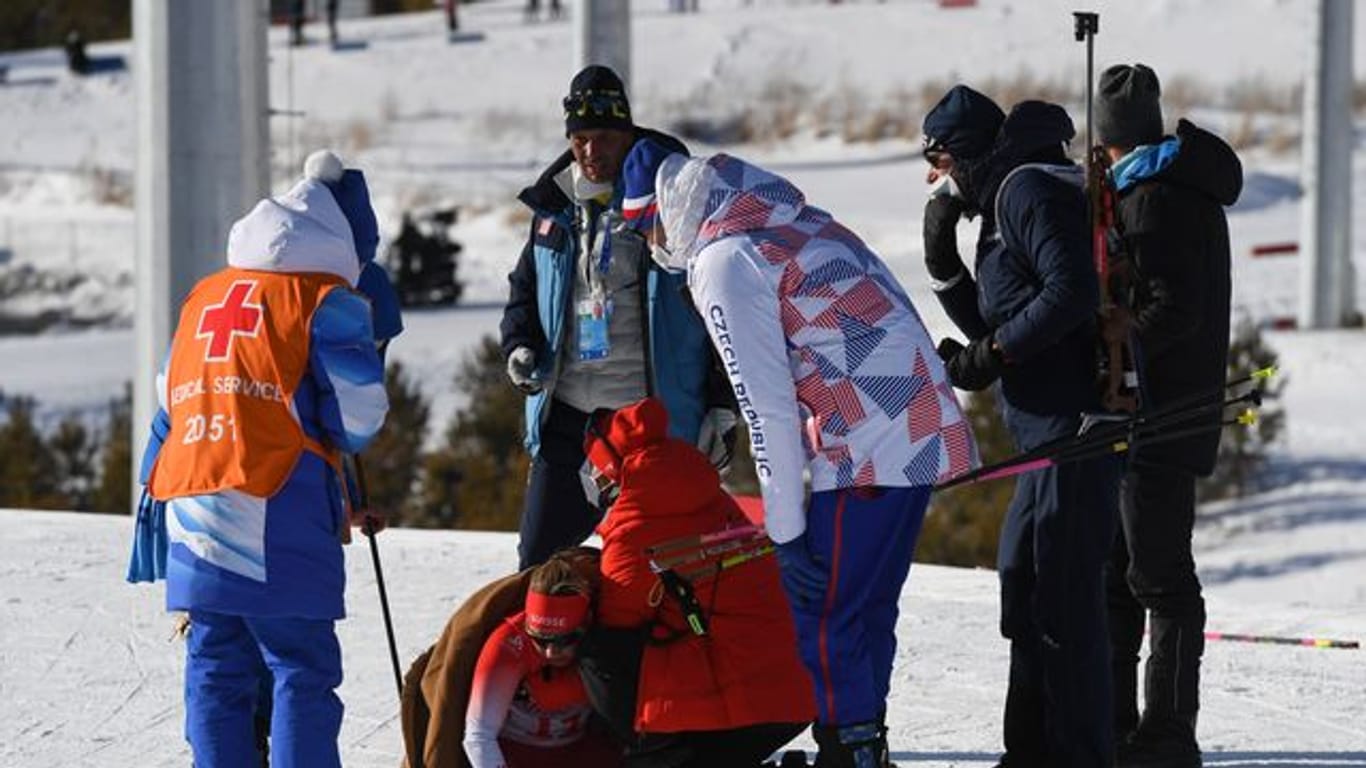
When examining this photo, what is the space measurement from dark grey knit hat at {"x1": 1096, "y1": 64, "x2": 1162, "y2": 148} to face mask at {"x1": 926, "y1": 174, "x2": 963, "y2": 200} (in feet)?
1.49

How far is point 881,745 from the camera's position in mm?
6062

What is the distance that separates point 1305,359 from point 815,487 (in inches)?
751

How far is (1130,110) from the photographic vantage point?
6.76 m

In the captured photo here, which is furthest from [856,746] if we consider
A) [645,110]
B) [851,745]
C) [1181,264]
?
[645,110]

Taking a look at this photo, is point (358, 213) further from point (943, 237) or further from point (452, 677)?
Answer: point (943, 237)

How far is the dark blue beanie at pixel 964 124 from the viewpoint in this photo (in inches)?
252

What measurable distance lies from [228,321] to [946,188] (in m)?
1.75

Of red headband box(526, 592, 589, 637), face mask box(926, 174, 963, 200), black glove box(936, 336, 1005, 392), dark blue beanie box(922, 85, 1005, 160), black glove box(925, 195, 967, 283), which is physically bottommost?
red headband box(526, 592, 589, 637)

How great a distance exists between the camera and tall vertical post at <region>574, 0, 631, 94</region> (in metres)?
14.1

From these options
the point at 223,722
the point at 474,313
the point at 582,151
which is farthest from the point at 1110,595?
the point at 474,313

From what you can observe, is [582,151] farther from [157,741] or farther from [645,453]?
[157,741]

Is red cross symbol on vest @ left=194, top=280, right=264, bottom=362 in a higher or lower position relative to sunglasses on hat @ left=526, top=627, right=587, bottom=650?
higher

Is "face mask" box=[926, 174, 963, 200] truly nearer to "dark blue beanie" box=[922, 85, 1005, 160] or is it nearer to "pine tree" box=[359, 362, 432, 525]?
"dark blue beanie" box=[922, 85, 1005, 160]

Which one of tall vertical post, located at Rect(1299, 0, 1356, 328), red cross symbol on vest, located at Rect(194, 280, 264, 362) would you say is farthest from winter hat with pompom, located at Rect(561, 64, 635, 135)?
tall vertical post, located at Rect(1299, 0, 1356, 328)
